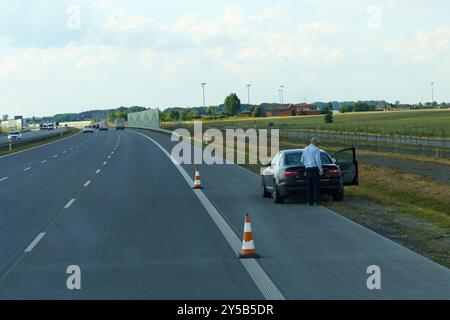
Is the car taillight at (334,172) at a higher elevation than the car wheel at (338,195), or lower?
higher

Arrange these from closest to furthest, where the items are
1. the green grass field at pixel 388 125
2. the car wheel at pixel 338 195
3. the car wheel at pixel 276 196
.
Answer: the car wheel at pixel 276 196
the car wheel at pixel 338 195
the green grass field at pixel 388 125

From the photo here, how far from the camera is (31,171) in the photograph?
119ft

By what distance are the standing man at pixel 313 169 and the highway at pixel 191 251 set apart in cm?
66

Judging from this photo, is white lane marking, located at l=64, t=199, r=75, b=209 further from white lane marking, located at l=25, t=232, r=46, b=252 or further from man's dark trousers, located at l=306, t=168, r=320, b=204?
man's dark trousers, located at l=306, t=168, r=320, b=204

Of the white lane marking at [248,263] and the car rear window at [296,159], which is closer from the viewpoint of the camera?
the white lane marking at [248,263]

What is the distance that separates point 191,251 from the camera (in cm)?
1246

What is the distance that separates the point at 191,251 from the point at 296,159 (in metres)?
8.34

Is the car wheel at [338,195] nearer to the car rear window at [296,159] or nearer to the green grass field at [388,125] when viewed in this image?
the car rear window at [296,159]

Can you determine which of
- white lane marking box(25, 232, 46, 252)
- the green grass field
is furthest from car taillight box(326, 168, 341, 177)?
the green grass field

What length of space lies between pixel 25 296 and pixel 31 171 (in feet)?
90.9

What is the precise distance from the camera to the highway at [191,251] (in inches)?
372

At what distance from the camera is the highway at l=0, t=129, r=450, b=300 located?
944 cm

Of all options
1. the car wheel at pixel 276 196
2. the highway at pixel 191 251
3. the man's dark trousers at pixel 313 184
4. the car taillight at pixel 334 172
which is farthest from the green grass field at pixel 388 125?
the highway at pixel 191 251

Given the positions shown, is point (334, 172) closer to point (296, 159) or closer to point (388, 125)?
point (296, 159)
